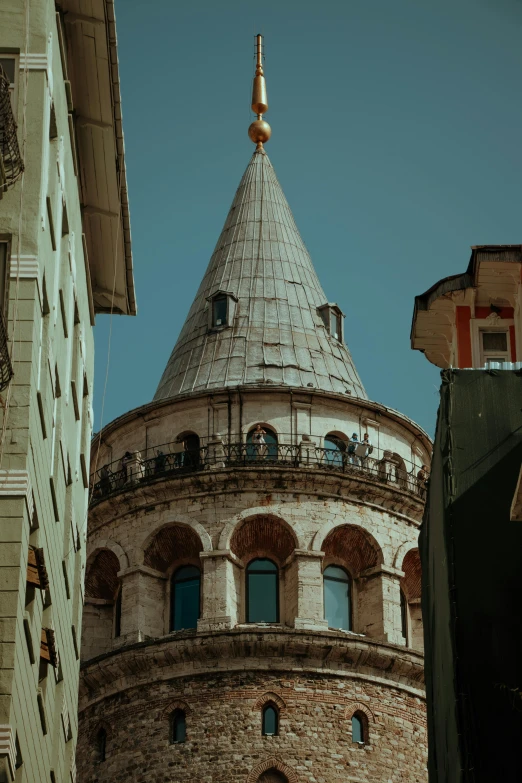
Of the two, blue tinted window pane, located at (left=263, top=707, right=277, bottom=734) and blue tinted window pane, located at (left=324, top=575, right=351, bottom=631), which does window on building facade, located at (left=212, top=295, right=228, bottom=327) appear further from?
blue tinted window pane, located at (left=263, top=707, right=277, bottom=734)

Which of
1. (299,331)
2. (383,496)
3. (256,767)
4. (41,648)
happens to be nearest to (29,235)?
(41,648)

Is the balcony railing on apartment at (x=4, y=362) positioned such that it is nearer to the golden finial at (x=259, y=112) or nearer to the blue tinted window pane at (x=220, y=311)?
the blue tinted window pane at (x=220, y=311)

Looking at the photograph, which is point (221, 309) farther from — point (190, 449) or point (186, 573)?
point (186, 573)

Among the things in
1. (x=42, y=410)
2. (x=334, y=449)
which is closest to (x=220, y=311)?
(x=334, y=449)

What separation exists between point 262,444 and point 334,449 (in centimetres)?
185

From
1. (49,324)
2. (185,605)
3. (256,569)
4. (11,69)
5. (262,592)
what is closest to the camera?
(11,69)

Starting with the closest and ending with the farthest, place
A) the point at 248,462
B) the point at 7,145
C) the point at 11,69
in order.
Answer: the point at 7,145, the point at 11,69, the point at 248,462

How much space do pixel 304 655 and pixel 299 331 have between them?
11297 millimetres

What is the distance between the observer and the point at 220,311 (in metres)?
60.1

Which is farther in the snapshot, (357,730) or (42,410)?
(357,730)

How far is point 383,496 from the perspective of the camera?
5481cm

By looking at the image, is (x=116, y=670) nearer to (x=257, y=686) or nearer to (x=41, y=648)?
(x=257, y=686)

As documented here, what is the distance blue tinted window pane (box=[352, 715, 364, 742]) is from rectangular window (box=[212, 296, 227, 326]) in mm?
13233

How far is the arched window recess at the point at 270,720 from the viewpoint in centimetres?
5056
